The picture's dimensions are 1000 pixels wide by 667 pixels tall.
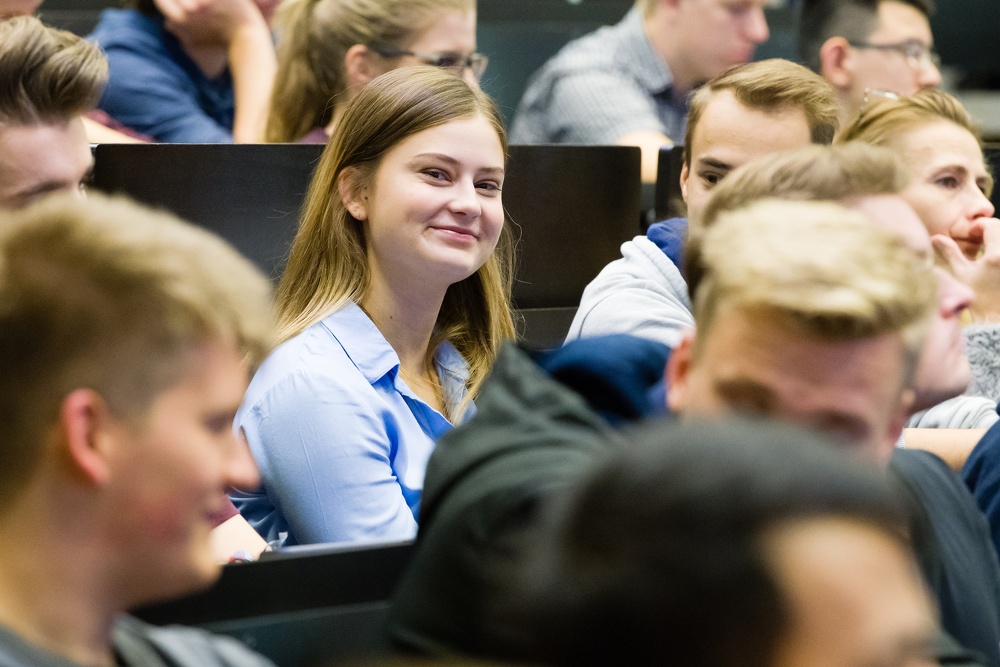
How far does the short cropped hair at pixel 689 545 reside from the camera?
0.61 metres

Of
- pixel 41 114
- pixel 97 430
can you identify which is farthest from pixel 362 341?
pixel 97 430

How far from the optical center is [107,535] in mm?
905

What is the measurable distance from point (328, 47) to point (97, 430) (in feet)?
7.09

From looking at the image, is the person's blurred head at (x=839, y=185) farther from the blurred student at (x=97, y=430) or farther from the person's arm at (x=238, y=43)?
the person's arm at (x=238, y=43)

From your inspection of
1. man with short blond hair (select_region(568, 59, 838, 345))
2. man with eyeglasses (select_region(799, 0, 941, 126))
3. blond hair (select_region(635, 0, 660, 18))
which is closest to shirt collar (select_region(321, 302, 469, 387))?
man with short blond hair (select_region(568, 59, 838, 345))

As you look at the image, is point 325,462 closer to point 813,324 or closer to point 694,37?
point 813,324

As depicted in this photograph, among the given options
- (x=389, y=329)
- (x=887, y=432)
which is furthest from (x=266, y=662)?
(x=389, y=329)

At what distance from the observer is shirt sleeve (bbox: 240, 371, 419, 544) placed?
1.88 metres

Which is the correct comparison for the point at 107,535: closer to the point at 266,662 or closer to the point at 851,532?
the point at 266,662

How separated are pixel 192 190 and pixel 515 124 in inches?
69.5

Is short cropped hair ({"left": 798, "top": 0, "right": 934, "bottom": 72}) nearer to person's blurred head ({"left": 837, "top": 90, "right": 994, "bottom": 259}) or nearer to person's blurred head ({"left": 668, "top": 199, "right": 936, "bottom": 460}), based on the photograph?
person's blurred head ({"left": 837, "top": 90, "right": 994, "bottom": 259})

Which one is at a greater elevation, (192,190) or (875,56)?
(192,190)

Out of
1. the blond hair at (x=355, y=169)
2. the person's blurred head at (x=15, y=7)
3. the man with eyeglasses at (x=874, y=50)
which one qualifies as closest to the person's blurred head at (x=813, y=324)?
the blond hair at (x=355, y=169)

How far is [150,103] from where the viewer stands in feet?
10.1
